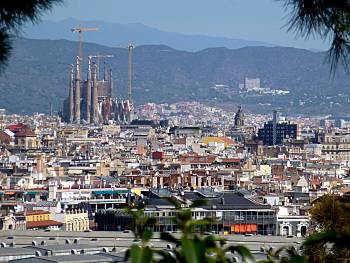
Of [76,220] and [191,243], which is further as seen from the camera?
[76,220]

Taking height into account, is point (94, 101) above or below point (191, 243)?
below

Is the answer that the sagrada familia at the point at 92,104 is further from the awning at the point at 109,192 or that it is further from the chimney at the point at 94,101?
the awning at the point at 109,192

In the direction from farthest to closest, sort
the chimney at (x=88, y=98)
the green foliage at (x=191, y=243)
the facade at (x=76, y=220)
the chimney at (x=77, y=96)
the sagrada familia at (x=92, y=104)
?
1. the sagrada familia at (x=92, y=104)
2. the chimney at (x=88, y=98)
3. the chimney at (x=77, y=96)
4. the facade at (x=76, y=220)
5. the green foliage at (x=191, y=243)

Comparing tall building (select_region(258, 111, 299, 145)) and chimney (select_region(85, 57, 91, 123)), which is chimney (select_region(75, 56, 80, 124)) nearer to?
chimney (select_region(85, 57, 91, 123))

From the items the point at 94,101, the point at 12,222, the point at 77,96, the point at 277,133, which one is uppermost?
the point at 77,96

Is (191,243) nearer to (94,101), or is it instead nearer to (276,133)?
(276,133)

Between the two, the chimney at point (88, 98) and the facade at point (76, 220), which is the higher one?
the chimney at point (88, 98)

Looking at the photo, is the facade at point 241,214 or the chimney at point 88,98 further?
the chimney at point 88,98

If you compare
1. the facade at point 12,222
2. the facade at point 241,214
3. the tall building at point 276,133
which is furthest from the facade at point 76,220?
the tall building at point 276,133

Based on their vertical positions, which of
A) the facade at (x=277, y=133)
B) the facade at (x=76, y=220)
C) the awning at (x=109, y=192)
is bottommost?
the facade at (x=76, y=220)

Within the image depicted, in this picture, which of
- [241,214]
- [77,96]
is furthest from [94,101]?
[241,214]
